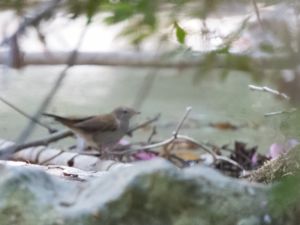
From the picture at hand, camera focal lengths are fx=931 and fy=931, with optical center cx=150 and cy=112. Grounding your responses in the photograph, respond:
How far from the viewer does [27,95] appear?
520 centimetres

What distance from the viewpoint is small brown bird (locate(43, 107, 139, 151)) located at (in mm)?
3967

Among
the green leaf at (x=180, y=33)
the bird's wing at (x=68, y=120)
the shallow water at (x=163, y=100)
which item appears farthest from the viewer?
the shallow water at (x=163, y=100)

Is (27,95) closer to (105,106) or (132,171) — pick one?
(105,106)

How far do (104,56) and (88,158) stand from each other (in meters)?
1.71

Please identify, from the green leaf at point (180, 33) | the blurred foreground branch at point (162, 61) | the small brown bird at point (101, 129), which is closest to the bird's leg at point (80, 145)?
the small brown bird at point (101, 129)

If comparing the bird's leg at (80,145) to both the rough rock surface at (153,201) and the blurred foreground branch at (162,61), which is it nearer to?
the rough rock surface at (153,201)

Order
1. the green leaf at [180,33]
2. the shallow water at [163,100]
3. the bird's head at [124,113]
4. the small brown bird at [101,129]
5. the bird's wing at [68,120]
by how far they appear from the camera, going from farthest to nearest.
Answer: the shallow water at [163,100]
the bird's head at [124,113]
the small brown bird at [101,129]
the bird's wing at [68,120]
the green leaf at [180,33]

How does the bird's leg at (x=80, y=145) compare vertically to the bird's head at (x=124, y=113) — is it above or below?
below

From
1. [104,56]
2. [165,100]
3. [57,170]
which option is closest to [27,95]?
[165,100]

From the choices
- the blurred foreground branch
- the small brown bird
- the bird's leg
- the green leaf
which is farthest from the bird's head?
the blurred foreground branch

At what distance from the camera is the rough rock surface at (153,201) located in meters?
1.79

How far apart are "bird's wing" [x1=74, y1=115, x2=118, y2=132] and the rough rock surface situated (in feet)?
6.81

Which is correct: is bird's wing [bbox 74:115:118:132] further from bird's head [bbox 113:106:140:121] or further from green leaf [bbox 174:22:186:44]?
green leaf [bbox 174:22:186:44]

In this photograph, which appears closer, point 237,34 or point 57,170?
point 237,34
